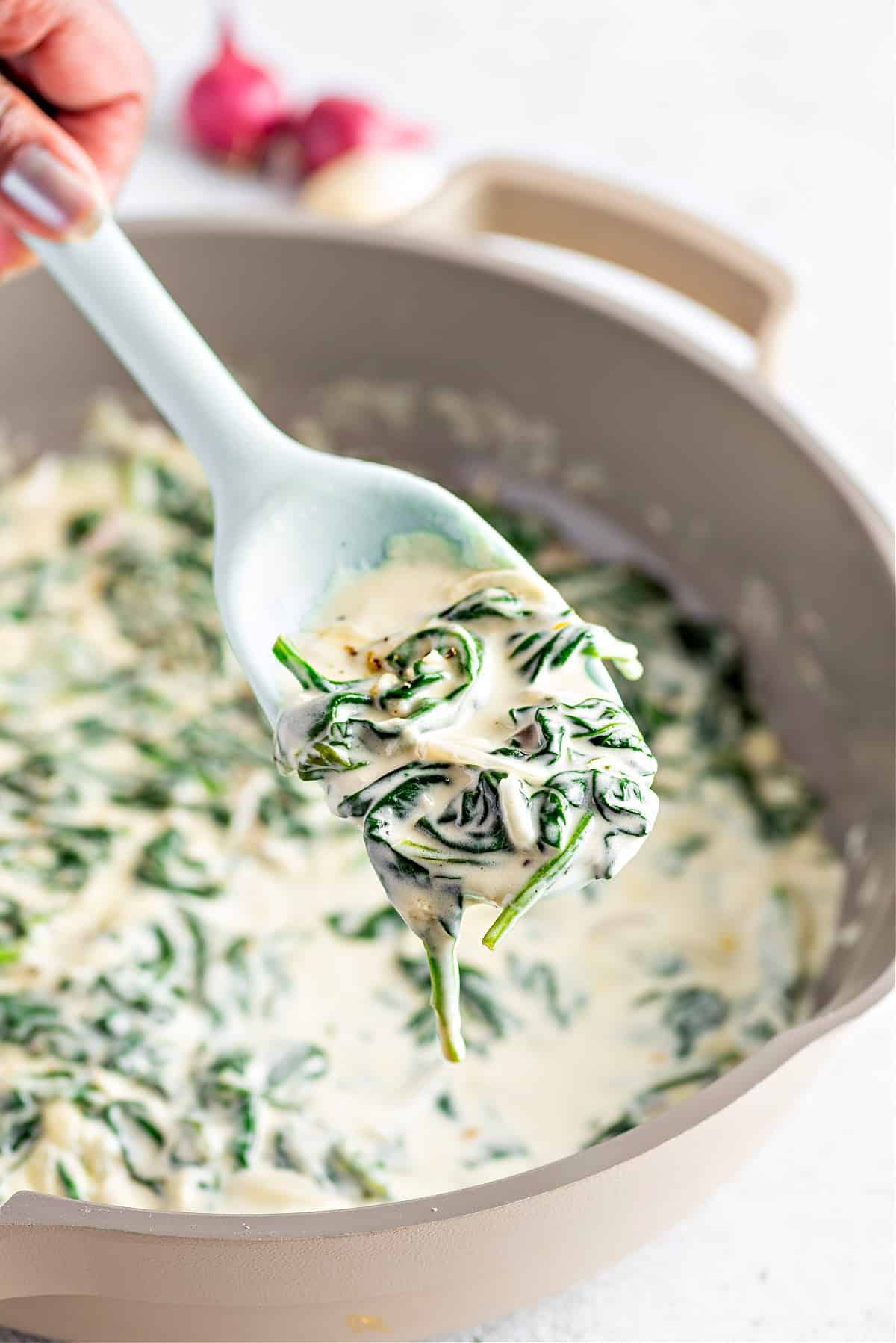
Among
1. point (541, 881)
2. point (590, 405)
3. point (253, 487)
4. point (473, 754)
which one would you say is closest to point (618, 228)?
point (590, 405)

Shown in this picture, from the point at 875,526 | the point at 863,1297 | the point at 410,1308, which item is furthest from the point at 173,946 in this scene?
the point at 875,526

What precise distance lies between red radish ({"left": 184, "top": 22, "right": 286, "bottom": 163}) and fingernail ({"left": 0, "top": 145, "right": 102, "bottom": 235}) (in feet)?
7.47

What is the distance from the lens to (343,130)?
446 cm

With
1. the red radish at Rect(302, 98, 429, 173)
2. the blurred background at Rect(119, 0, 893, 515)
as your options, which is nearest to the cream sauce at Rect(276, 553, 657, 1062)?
the blurred background at Rect(119, 0, 893, 515)

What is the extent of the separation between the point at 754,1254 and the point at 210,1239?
3.63 feet

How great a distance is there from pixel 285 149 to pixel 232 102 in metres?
0.21

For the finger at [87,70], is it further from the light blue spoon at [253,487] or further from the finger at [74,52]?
the light blue spoon at [253,487]

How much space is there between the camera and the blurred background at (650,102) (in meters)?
4.71

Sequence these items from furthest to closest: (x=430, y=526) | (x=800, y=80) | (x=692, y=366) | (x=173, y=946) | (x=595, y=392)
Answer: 1. (x=800, y=80)
2. (x=595, y=392)
3. (x=692, y=366)
4. (x=173, y=946)
5. (x=430, y=526)

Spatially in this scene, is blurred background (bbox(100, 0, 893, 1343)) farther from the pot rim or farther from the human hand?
the pot rim

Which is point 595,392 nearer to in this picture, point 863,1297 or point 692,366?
point 692,366

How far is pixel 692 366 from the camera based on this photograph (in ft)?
11.2

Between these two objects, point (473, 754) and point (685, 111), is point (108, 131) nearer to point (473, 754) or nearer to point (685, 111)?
point (473, 754)

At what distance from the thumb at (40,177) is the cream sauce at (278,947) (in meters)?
1.10
